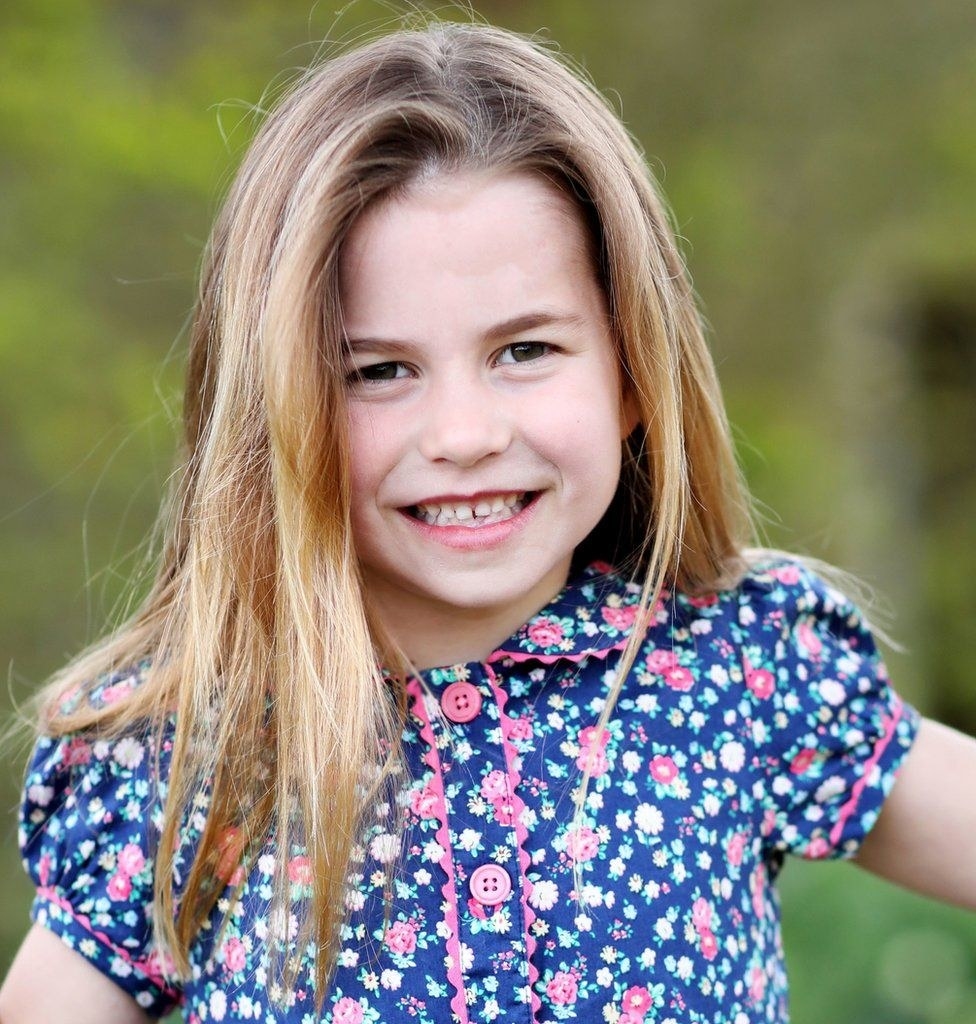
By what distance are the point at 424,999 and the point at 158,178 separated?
241 cm

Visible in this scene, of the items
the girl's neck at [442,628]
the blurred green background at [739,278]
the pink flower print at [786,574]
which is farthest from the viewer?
the blurred green background at [739,278]

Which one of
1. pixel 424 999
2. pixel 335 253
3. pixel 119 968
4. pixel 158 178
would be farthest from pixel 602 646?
pixel 158 178

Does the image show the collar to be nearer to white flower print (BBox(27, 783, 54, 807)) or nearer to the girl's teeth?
the girl's teeth

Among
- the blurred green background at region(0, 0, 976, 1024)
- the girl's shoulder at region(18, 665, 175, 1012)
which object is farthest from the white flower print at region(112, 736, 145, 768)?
the blurred green background at region(0, 0, 976, 1024)

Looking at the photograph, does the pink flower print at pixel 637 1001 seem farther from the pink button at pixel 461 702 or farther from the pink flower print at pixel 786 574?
the pink flower print at pixel 786 574

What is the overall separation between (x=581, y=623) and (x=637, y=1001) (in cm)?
43

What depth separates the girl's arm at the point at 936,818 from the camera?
63.8 inches

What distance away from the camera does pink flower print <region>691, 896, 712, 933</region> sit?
1506 mm

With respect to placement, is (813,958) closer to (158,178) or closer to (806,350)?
(158,178)

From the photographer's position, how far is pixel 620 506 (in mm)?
1739

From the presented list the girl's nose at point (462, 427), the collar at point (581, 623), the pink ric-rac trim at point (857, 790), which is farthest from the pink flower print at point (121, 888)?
the pink ric-rac trim at point (857, 790)

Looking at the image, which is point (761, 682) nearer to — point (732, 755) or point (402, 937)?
point (732, 755)

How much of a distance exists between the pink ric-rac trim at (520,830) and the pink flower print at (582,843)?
50 mm

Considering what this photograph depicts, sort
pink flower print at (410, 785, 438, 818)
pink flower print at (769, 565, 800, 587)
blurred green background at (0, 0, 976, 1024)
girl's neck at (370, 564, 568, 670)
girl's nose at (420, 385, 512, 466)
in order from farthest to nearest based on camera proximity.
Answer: blurred green background at (0, 0, 976, 1024) < pink flower print at (769, 565, 800, 587) < girl's neck at (370, 564, 568, 670) < pink flower print at (410, 785, 438, 818) < girl's nose at (420, 385, 512, 466)
